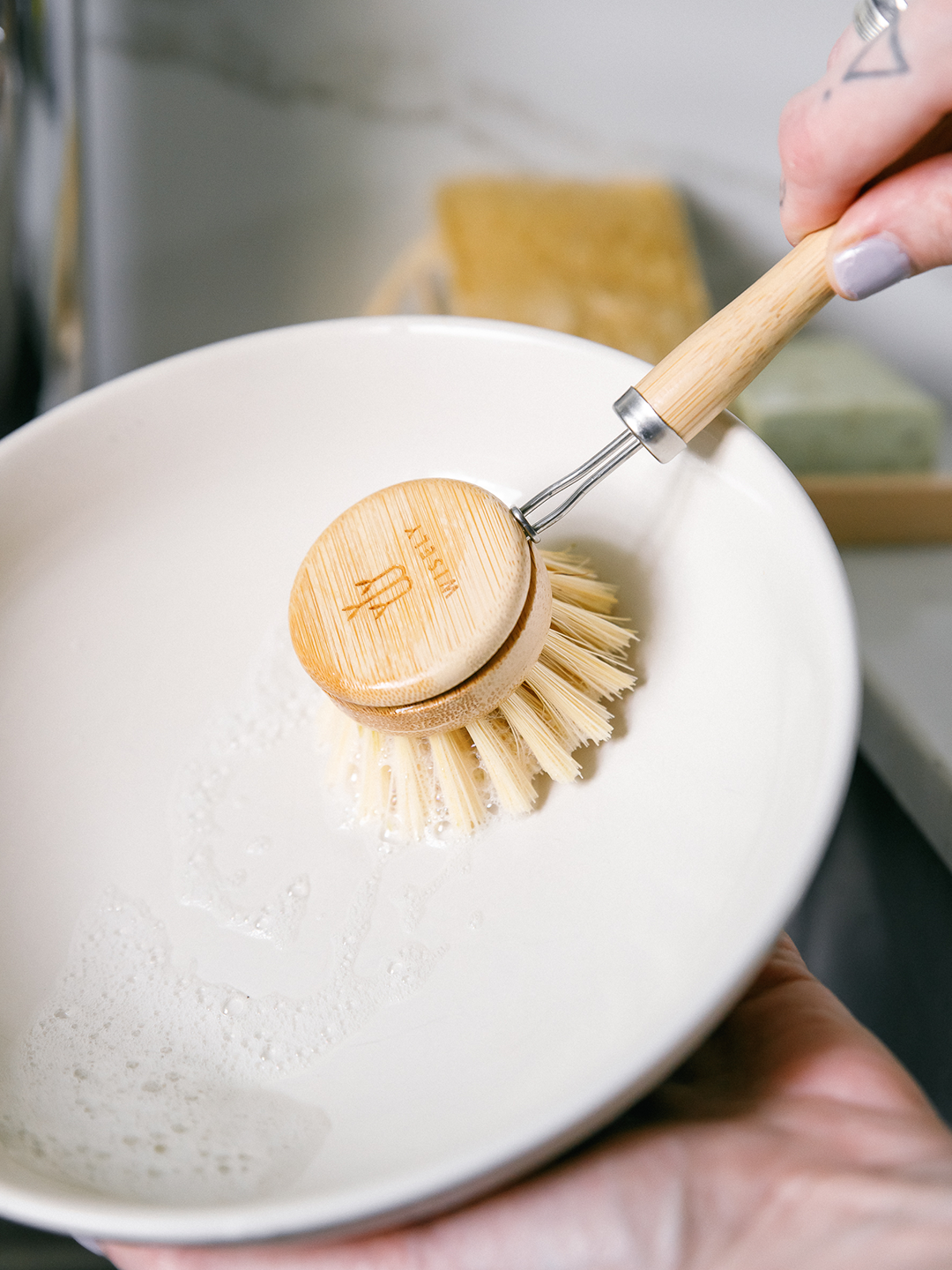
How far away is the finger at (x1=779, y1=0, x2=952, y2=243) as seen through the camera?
306 millimetres

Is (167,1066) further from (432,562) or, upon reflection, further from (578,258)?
(578,258)

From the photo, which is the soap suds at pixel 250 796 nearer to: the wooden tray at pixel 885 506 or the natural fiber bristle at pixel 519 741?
the natural fiber bristle at pixel 519 741

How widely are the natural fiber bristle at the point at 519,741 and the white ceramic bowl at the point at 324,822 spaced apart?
13 millimetres

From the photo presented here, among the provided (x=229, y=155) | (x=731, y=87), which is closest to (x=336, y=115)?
(x=229, y=155)

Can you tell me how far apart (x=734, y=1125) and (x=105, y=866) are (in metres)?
0.27

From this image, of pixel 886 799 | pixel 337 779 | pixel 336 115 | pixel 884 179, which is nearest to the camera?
pixel 884 179

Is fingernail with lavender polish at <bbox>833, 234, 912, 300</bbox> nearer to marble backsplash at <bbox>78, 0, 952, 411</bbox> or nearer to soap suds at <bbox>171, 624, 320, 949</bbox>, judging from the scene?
soap suds at <bbox>171, 624, 320, 949</bbox>

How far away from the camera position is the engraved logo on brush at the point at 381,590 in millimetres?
395

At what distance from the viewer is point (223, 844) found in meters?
0.44

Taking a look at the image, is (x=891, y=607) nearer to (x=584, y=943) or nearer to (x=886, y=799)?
(x=886, y=799)

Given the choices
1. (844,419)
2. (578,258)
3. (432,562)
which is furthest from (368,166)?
(432,562)

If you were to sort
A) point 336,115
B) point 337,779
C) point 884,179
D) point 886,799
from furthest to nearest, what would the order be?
1. point 336,115
2. point 886,799
3. point 337,779
4. point 884,179

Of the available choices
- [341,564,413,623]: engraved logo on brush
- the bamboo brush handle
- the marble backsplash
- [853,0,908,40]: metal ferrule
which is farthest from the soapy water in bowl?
the marble backsplash

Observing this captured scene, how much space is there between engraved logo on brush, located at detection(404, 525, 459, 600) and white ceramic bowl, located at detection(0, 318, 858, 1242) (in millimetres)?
87
